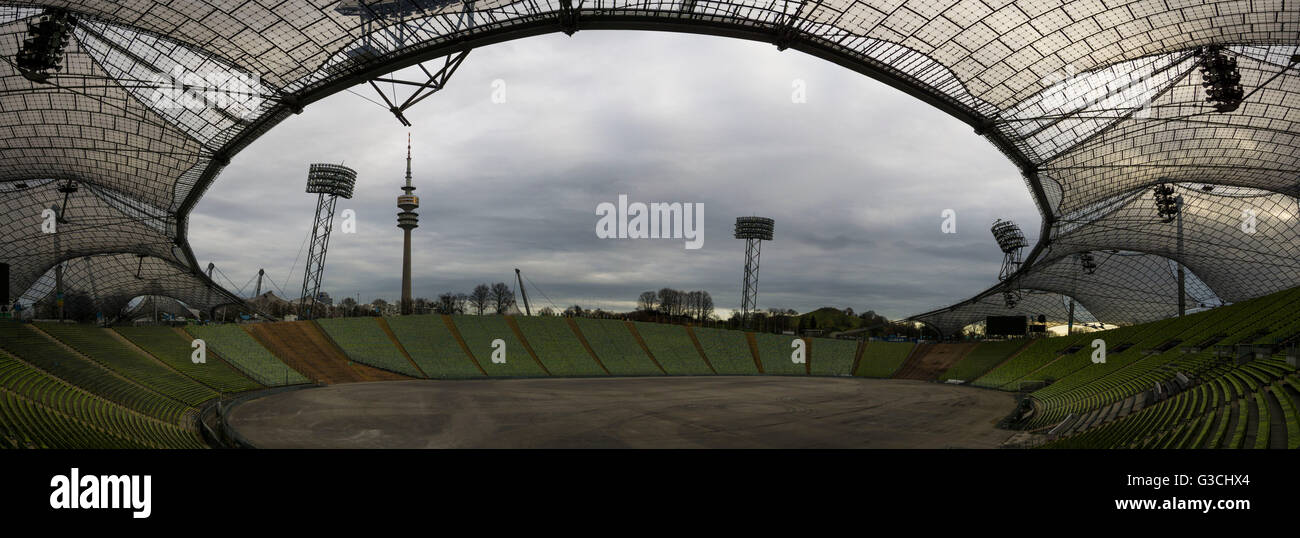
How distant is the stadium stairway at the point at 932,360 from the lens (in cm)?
6725

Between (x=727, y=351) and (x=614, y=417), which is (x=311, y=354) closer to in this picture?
(x=614, y=417)

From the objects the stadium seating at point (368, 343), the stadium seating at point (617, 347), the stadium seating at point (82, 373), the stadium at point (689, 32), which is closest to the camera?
the stadium at point (689, 32)

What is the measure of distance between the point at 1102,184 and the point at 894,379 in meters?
27.2

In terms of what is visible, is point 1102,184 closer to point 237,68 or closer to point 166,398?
point 237,68

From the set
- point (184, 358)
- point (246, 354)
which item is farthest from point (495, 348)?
point (184, 358)

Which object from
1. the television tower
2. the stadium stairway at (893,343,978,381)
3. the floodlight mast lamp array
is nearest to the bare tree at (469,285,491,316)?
the television tower

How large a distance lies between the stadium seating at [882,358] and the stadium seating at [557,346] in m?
30.4

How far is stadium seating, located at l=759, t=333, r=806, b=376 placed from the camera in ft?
233

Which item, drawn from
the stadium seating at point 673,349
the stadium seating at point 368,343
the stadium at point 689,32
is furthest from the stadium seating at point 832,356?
the stadium seating at point 368,343

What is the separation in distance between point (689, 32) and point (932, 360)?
186 feet

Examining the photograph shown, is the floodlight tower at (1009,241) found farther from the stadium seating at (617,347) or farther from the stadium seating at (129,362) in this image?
the stadium seating at (129,362)

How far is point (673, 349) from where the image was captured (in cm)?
7225

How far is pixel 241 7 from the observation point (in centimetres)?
2709
